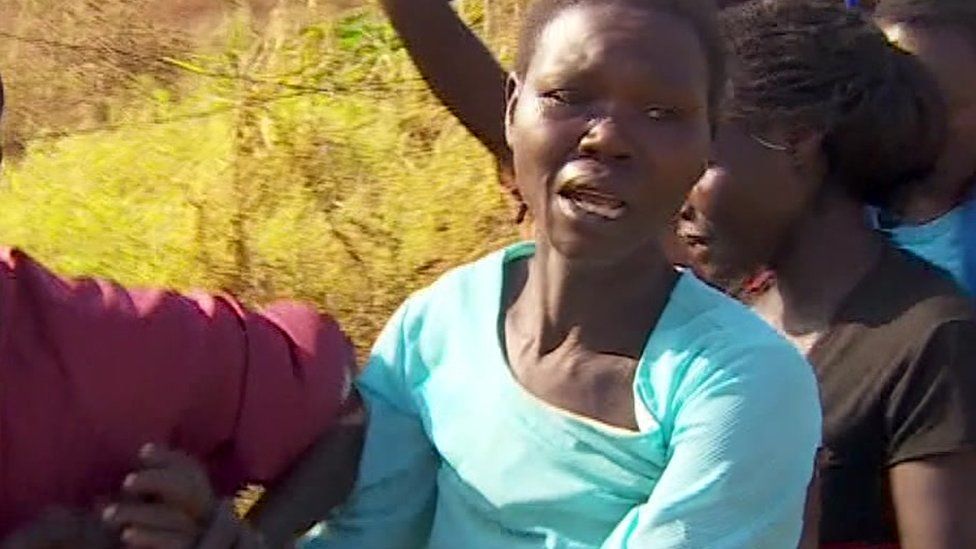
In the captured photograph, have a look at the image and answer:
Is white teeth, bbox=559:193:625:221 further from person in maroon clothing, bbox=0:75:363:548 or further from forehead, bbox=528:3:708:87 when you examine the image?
person in maroon clothing, bbox=0:75:363:548

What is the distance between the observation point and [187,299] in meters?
1.61

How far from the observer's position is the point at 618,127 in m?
1.61

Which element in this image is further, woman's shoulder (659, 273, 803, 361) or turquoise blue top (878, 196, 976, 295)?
turquoise blue top (878, 196, 976, 295)

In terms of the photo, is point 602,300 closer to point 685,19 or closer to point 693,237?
point 685,19

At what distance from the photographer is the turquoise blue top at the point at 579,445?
159 cm

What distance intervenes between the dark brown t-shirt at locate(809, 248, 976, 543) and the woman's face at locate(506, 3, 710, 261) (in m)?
0.42

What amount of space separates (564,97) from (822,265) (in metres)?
0.55

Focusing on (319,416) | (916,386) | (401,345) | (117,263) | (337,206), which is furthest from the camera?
(117,263)

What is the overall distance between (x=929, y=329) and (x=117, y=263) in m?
2.72

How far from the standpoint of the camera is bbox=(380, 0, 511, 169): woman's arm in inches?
92.2

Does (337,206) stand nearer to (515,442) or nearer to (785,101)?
(785,101)

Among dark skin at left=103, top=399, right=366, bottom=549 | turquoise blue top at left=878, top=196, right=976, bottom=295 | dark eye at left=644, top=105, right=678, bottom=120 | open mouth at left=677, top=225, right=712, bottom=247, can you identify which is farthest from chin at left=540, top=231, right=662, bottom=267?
turquoise blue top at left=878, top=196, right=976, bottom=295

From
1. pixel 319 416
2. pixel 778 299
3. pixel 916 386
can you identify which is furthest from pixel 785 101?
pixel 319 416

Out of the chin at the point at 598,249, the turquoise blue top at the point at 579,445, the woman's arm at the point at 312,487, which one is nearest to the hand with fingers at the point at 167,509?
the woman's arm at the point at 312,487
